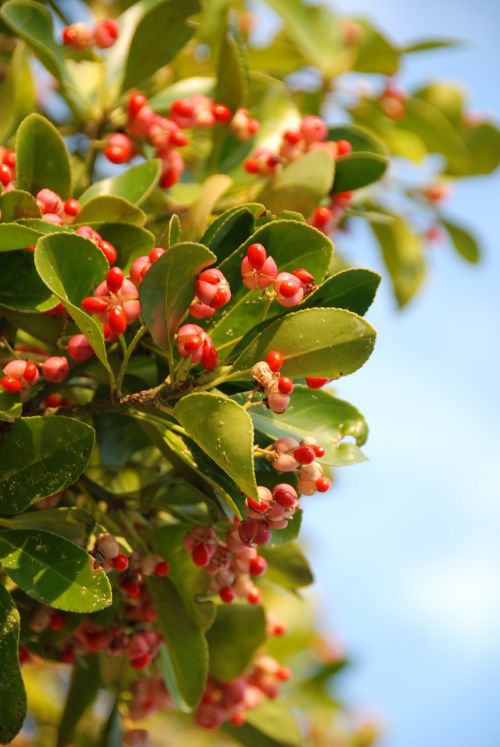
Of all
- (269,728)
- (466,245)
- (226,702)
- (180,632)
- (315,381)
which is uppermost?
(315,381)

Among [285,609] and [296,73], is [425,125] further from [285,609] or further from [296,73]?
[285,609]

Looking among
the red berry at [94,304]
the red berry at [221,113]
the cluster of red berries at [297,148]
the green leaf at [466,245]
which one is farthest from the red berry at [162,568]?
the green leaf at [466,245]

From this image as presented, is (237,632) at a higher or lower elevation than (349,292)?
lower

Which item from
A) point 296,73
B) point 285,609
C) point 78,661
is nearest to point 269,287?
point 78,661

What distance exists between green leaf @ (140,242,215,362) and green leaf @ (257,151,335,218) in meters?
0.44

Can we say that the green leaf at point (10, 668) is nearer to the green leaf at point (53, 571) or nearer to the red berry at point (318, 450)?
the green leaf at point (53, 571)

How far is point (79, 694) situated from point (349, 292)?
1.23m

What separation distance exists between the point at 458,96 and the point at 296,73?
0.57 meters

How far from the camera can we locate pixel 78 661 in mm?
2080

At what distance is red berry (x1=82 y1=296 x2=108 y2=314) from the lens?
4.68 ft

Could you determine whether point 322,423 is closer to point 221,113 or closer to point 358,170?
point 358,170

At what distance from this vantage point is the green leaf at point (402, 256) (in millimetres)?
2967

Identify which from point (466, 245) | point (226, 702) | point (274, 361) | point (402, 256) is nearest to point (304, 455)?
point (274, 361)

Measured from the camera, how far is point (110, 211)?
161 cm
